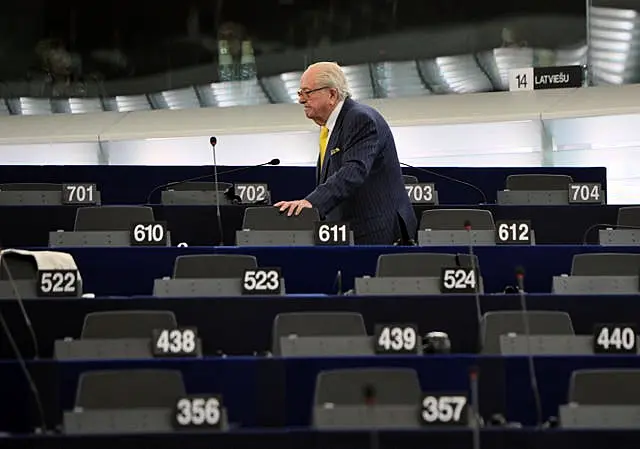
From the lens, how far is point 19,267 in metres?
7.97

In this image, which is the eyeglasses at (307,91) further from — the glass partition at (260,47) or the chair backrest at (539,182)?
the glass partition at (260,47)

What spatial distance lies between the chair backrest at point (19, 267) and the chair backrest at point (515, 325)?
2026 mm

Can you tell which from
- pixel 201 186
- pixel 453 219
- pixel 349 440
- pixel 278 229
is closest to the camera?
pixel 349 440

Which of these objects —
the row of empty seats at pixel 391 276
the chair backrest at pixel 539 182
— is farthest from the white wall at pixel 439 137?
the row of empty seats at pixel 391 276

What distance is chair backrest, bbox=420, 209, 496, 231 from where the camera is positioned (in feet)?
30.4

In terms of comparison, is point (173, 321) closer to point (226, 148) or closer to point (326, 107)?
point (326, 107)

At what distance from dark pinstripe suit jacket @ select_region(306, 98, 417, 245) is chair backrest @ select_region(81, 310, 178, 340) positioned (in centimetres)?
129

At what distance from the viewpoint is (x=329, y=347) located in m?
7.03

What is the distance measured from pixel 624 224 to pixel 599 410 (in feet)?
12.1

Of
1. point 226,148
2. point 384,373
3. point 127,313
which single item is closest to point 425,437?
point 384,373

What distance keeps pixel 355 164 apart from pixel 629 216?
7.04ft

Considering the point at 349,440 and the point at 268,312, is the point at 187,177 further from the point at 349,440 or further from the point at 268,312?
the point at 349,440

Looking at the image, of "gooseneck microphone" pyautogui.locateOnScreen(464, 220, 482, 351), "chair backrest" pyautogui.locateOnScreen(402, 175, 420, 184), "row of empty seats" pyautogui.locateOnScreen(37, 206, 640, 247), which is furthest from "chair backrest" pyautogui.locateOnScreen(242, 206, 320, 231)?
"chair backrest" pyautogui.locateOnScreen(402, 175, 420, 184)

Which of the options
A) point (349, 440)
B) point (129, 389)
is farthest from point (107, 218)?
point (349, 440)
